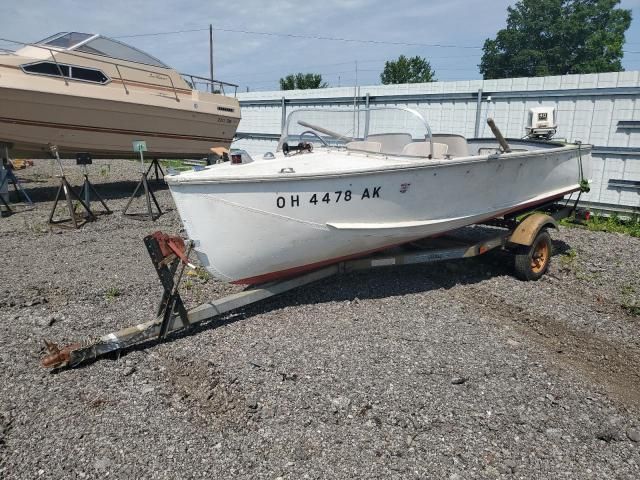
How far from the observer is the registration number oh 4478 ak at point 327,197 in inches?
137

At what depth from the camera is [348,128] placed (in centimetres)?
477

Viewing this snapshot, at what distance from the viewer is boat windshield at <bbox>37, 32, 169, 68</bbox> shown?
8883mm

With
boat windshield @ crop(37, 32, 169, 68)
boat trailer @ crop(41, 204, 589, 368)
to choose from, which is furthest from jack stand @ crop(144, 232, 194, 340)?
boat windshield @ crop(37, 32, 169, 68)

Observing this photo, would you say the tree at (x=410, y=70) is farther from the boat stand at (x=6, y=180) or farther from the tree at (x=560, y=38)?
the boat stand at (x=6, y=180)

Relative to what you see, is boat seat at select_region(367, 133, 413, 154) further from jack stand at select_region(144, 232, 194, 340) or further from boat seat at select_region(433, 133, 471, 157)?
jack stand at select_region(144, 232, 194, 340)

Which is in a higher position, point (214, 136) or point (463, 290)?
point (214, 136)

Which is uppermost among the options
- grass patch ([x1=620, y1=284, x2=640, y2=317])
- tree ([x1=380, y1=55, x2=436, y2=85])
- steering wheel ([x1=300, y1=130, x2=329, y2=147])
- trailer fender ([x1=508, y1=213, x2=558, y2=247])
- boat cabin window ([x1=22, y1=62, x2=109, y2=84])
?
tree ([x1=380, y1=55, x2=436, y2=85])

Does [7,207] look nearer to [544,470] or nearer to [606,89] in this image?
[544,470]

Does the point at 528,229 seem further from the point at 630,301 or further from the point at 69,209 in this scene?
the point at 69,209

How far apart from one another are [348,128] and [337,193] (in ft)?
4.58

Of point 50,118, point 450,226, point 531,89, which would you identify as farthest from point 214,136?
point 450,226

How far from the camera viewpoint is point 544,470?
2.24 meters

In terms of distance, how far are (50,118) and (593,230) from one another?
33.0 ft

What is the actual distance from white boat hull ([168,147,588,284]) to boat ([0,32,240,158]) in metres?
6.76
